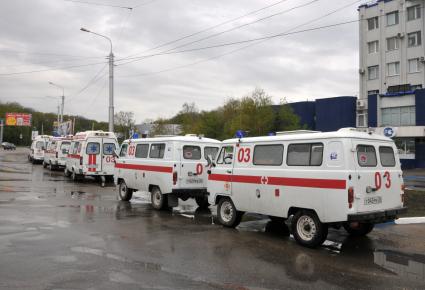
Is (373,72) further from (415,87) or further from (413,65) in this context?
(415,87)

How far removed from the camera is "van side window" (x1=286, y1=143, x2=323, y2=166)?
8375 mm

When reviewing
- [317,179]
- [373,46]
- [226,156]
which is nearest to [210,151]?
[226,156]

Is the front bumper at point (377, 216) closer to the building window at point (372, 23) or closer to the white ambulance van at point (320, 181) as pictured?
the white ambulance van at point (320, 181)

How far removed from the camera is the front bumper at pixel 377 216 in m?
7.74

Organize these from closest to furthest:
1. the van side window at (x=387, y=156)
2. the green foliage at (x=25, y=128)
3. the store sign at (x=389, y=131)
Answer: the van side window at (x=387, y=156), the store sign at (x=389, y=131), the green foliage at (x=25, y=128)

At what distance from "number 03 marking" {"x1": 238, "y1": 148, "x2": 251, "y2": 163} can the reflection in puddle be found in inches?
134

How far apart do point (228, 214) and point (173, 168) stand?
257 cm

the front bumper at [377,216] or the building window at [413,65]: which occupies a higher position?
the building window at [413,65]

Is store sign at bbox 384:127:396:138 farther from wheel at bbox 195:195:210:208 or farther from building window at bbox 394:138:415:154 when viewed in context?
wheel at bbox 195:195:210:208

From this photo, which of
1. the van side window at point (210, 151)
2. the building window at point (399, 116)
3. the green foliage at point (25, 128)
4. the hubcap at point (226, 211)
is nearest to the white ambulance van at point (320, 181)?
the hubcap at point (226, 211)

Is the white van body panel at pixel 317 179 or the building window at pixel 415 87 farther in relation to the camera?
the building window at pixel 415 87

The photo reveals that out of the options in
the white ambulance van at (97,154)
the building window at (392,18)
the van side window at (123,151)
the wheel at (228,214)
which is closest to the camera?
the wheel at (228,214)

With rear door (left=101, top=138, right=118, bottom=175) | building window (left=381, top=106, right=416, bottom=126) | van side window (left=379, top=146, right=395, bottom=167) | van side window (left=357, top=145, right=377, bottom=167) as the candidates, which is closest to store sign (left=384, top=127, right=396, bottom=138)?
building window (left=381, top=106, right=416, bottom=126)

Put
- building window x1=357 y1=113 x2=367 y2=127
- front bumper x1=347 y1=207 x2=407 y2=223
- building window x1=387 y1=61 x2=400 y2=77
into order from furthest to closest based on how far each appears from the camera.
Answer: building window x1=387 y1=61 x2=400 y2=77
building window x1=357 y1=113 x2=367 y2=127
front bumper x1=347 y1=207 x2=407 y2=223
